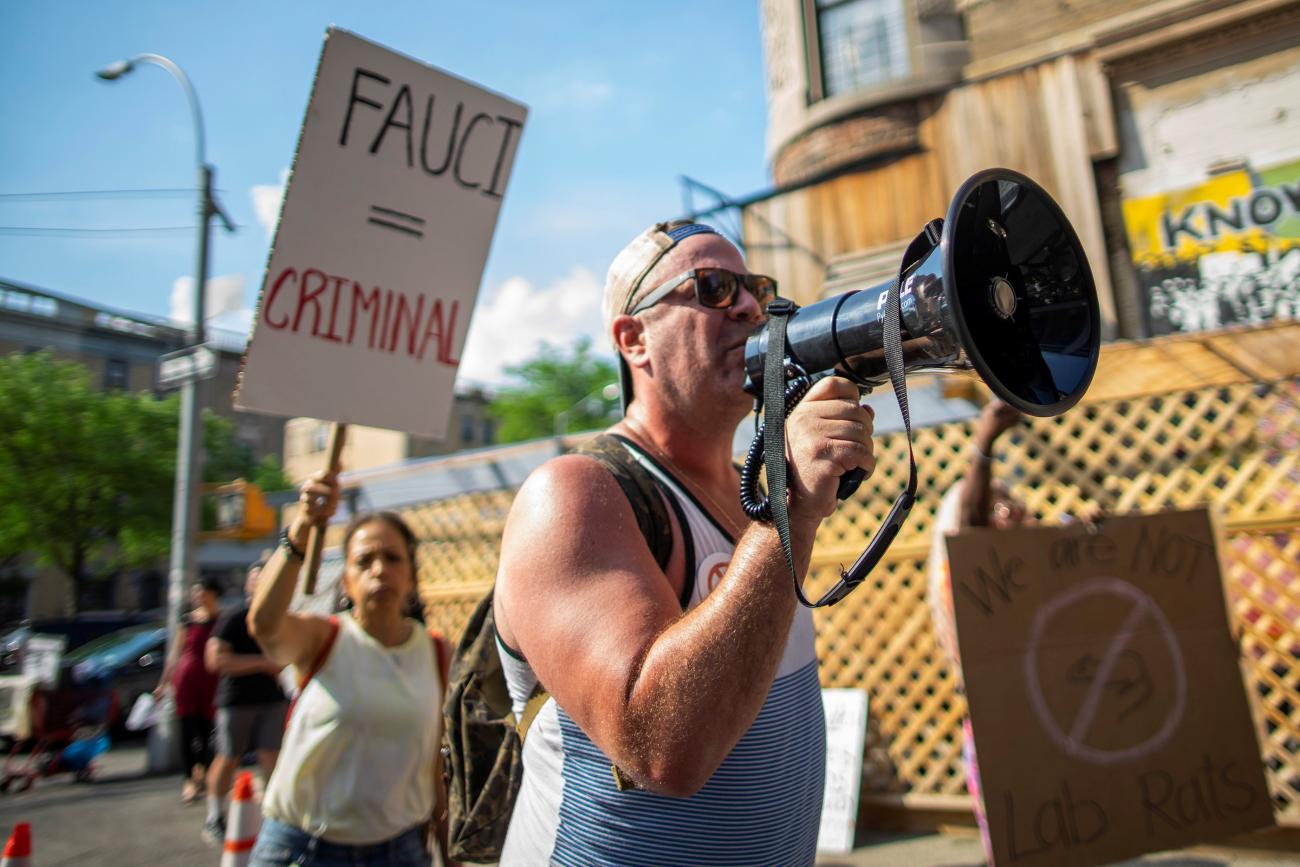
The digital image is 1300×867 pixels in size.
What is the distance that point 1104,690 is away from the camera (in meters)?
2.87

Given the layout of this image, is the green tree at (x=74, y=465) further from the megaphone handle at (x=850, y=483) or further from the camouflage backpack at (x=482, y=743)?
the megaphone handle at (x=850, y=483)

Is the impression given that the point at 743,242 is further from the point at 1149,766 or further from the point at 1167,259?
the point at 1149,766

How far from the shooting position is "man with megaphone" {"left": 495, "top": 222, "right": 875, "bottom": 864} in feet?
3.51

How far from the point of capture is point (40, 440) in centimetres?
2236

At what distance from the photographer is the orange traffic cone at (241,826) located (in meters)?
→ 3.40

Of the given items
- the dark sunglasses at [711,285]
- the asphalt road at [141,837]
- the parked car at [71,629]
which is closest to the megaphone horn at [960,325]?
the dark sunglasses at [711,285]

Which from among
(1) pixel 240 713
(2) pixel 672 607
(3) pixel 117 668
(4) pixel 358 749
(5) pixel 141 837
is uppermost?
(2) pixel 672 607

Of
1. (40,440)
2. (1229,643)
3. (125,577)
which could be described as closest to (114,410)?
(40,440)

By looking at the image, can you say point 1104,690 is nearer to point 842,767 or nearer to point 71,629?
point 842,767

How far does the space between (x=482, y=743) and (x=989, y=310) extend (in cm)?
119

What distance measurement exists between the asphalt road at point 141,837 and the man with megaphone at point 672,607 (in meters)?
3.43

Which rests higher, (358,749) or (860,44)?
(860,44)

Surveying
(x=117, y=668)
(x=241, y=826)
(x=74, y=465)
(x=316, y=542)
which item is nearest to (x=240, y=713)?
(x=241, y=826)

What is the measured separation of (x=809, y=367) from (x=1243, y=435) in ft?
16.0
